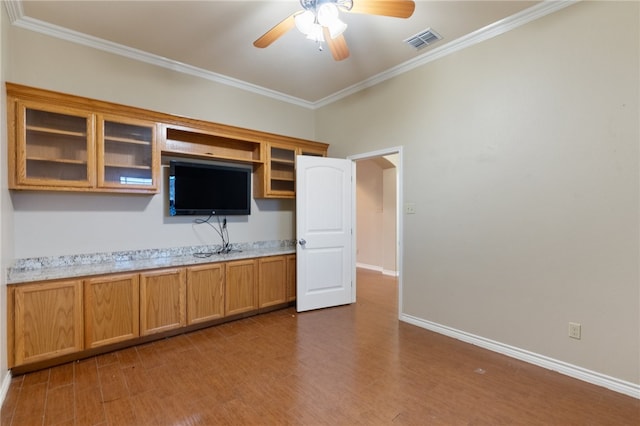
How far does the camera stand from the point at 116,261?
312cm

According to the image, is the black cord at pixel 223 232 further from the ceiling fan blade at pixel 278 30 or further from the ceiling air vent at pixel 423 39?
the ceiling air vent at pixel 423 39

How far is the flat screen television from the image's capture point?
3455 millimetres

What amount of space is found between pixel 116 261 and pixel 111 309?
56 cm

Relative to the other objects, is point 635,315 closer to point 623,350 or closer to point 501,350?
point 623,350

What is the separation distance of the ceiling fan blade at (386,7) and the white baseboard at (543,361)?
2.93 metres

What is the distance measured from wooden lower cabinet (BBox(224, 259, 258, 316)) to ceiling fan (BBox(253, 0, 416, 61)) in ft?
7.87

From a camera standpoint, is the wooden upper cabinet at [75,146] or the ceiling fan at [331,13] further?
the wooden upper cabinet at [75,146]

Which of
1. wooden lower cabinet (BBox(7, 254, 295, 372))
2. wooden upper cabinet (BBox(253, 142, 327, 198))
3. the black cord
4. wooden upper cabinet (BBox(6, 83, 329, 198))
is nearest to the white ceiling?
wooden upper cabinet (BBox(6, 83, 329, 198))

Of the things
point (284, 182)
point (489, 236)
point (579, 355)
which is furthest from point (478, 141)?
point (284, 182)

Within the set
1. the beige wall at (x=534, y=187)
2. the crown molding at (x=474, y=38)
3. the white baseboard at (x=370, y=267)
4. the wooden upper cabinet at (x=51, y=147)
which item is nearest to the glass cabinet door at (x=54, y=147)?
the wooden upper cabinet at (x=51, y=147)

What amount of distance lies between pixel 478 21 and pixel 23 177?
13.7 ft

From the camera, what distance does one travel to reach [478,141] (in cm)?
301

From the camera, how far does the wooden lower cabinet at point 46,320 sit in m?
2.35

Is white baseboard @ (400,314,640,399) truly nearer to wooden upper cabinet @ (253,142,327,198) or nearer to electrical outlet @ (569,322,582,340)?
electrical outlet @ (569,322,582,340)
